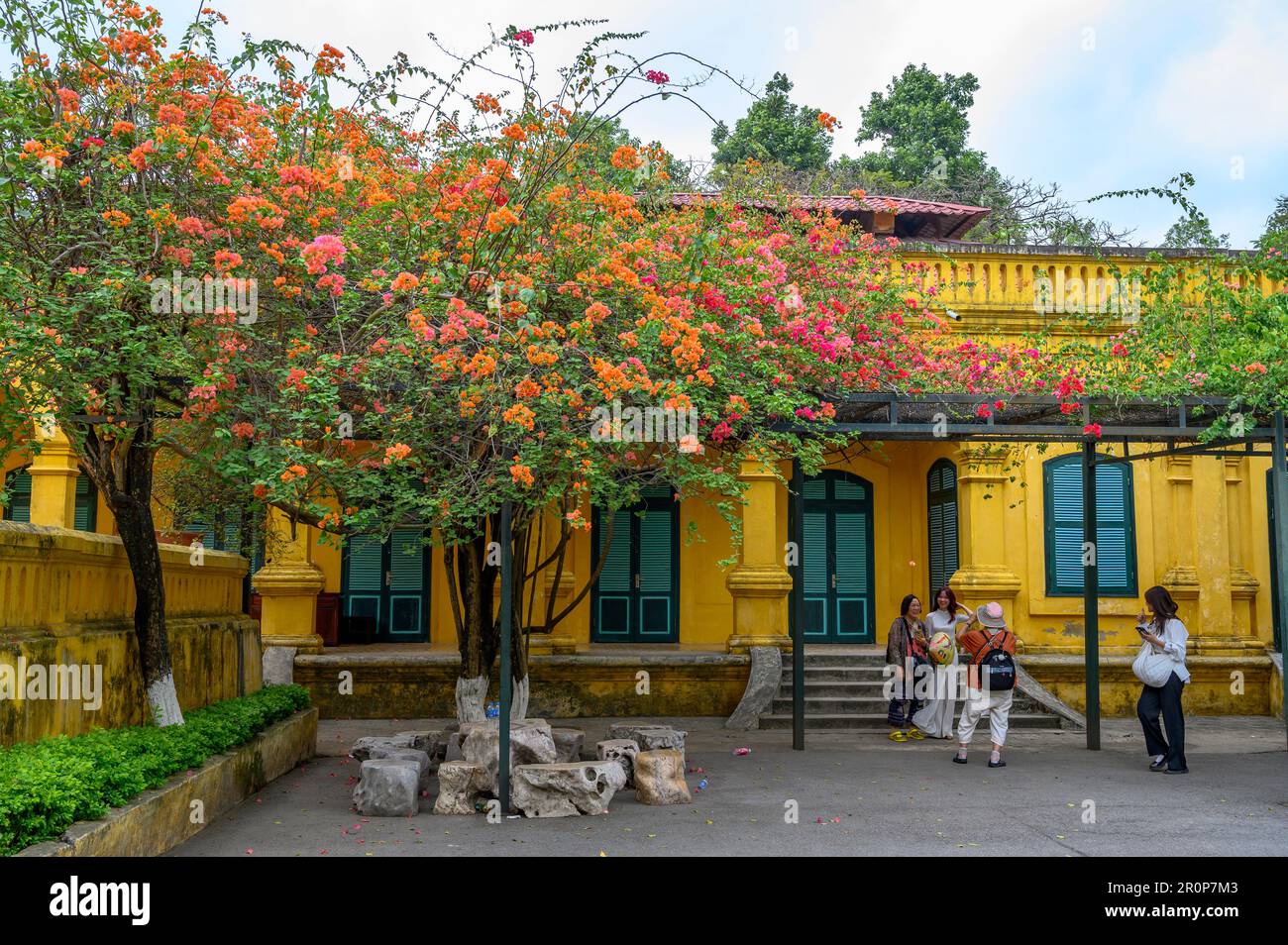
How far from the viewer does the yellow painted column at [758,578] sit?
1470cm

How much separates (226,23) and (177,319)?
84.4 inches

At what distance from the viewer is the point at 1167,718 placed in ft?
33.7

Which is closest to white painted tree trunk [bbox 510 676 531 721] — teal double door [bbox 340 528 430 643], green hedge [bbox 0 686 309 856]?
green hedge [bbox 0 686 309 856]

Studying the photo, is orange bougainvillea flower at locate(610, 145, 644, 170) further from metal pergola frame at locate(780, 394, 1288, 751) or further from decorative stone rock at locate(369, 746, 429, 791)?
decorative stone rock at locate(369, 746, 429, 791)

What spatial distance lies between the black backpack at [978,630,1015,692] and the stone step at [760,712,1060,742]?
9.54 ft

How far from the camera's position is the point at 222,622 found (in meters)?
10.8

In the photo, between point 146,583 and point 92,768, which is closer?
point 92,768

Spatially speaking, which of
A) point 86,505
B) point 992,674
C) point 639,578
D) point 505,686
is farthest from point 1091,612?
point 86,505

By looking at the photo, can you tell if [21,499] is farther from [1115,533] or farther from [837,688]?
[1115,533]

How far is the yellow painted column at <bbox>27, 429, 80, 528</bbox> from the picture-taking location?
14930 mm

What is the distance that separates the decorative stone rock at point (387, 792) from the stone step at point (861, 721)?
600 centimetres

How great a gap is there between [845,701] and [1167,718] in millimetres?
4119
